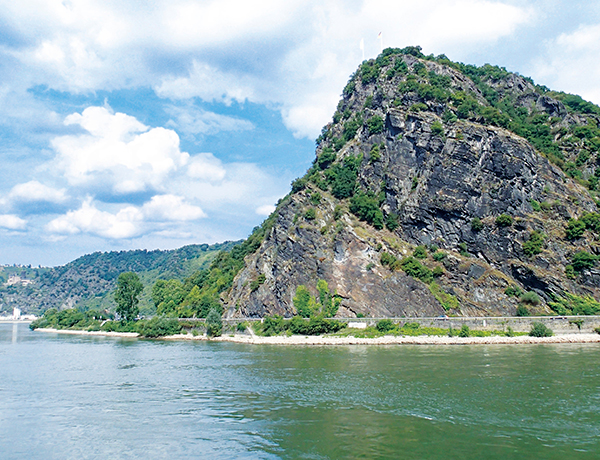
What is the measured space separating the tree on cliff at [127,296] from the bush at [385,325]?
2403 inches

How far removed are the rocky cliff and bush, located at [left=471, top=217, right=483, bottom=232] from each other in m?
0.19

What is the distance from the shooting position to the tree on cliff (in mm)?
97188

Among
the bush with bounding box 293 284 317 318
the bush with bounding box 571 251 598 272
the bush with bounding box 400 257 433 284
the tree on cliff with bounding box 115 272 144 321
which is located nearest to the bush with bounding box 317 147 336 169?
the bush with bounding box 400 257 433 284

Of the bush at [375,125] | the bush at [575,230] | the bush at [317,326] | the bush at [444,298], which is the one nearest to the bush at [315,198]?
the bush at [375,125]

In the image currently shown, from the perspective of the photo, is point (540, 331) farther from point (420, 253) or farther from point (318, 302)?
point (318, 302)

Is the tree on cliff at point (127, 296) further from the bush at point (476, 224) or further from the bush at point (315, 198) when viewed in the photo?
the bush at point (476, 224)

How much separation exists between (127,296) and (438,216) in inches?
2790

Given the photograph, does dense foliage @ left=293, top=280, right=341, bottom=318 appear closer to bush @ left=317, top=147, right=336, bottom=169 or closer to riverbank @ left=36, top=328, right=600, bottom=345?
riverbank @ left=36, top=328, right=600, bottom=345

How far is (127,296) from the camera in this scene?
9725 cm

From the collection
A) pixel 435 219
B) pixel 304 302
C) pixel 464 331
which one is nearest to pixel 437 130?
pixel 435 219

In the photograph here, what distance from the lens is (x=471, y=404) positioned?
2650cm

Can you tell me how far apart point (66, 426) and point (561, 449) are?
2569 centimetres

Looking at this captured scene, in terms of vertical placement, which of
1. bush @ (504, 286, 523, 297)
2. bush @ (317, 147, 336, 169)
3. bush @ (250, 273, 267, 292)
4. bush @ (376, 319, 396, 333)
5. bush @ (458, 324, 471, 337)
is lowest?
bush @ (458, 324, 471, 337)

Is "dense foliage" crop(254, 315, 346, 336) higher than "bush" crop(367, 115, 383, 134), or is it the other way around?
"bush" crop(367, 115, 383, 134)
